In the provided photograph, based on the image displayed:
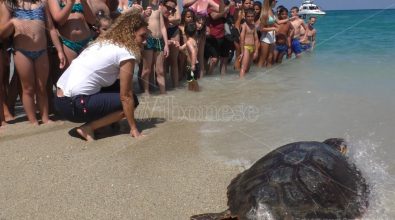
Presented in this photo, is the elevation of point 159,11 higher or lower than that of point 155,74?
higher

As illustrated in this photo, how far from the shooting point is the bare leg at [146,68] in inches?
281

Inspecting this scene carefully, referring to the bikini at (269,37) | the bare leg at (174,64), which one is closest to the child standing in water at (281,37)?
the bikini at (269,37)

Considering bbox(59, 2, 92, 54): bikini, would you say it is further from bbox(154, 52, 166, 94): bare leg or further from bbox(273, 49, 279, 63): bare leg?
bbox(273, 49, 279, 63): bare leg

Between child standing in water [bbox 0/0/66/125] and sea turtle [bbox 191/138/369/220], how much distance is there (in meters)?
3.24

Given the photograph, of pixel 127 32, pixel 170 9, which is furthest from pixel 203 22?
pixel 127 32

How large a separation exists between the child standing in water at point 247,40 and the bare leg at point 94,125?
4.93 metres

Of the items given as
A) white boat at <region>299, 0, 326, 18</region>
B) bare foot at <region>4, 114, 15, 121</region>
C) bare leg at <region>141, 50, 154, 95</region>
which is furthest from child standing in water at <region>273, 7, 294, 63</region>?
white boat at <region>299, 0, 326, 18</region>

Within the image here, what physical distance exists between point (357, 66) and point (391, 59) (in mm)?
2064

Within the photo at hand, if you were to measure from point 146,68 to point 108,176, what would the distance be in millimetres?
3496

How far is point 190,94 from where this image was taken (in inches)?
303

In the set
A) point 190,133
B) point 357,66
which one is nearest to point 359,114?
point 190,133

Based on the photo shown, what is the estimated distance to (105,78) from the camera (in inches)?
196

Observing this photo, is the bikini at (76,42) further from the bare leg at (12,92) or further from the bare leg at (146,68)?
the bare leg at (146,68)

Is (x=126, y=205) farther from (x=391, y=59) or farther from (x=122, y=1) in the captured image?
(x=391, y=59)
